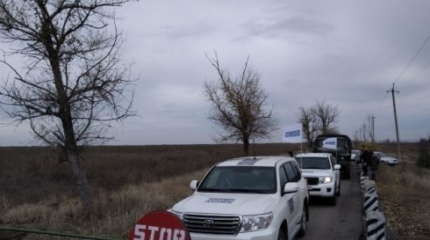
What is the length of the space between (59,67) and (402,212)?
10.0m

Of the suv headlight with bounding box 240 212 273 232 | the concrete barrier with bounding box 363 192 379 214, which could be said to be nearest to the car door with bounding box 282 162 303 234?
the suv headlight with bounding box 240 212 273 232

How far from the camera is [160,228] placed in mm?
4117

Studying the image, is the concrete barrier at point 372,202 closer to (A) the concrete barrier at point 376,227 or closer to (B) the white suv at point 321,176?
(A) the concrete barrier at point 376,227

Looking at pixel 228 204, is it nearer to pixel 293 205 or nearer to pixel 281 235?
pixel 281 235

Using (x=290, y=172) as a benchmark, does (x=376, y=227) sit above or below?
below

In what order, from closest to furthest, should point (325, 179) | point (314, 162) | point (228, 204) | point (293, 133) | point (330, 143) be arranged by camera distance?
point (228, 204), point (325, 179), point (314, 162), point (293, 133), point (330, 143)

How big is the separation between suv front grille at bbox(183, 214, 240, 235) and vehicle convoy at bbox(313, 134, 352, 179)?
69.8 feet

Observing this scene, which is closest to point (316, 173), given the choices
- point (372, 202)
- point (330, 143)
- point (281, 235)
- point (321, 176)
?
point (321, 176)

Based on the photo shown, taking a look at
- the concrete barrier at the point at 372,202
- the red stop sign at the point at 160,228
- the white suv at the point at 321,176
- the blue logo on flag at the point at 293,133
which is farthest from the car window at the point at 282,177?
the blue logo on flag at the point at 293,133

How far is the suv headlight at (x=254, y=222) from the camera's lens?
6.90 meters

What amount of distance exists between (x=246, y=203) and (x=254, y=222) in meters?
0.53

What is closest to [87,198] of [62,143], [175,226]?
[62,143]

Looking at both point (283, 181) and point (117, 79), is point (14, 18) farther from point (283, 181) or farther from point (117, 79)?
point (283, 181)

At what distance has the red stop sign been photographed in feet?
13.3
